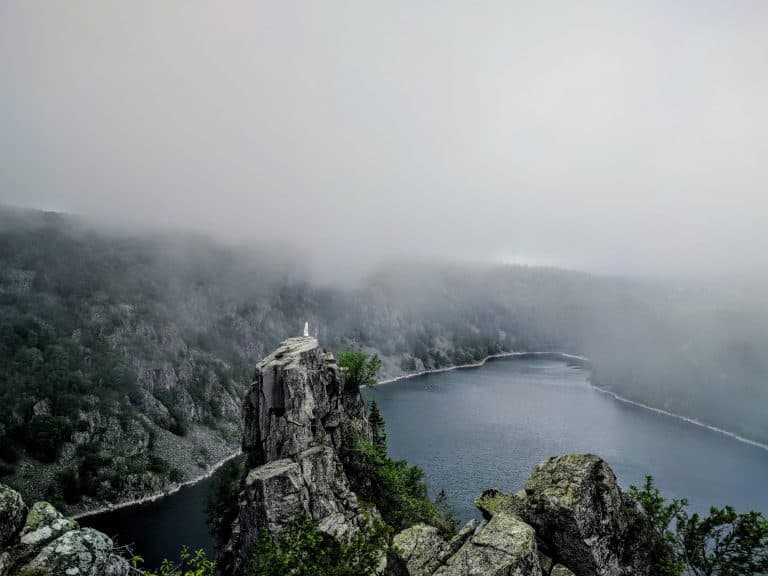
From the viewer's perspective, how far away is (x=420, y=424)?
177 m

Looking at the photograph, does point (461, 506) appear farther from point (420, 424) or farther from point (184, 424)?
point (184, 424)

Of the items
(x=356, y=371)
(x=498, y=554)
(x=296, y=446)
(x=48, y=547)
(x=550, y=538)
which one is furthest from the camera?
(x=356, y=371)

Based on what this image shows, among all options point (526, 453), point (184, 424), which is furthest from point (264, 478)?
point (184, 424)

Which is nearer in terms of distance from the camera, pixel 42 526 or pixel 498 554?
pixel 42 526

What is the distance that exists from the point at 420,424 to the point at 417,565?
15676cm

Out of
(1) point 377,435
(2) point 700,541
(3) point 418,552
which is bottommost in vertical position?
(1) point 377,435

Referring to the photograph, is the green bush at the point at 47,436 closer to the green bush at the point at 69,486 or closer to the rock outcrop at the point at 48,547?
the green bush at the point at 69,486

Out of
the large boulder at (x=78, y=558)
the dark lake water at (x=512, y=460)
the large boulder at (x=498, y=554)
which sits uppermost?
the large boulder at (x=78, y=558)

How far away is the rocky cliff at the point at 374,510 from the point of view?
83.3 ft

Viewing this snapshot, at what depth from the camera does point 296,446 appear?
153 feet

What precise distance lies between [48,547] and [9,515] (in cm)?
190

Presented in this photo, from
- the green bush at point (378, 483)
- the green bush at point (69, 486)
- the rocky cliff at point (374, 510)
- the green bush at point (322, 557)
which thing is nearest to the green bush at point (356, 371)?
the rocky cliff at point (374, 510)

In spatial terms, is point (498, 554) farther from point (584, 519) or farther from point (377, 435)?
point (377, 435)

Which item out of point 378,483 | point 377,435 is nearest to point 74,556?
point 378,483
